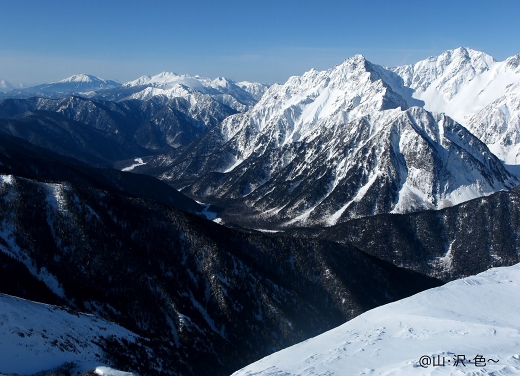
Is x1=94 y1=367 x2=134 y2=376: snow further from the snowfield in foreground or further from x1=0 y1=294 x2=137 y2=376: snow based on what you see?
the snowfield in foreground

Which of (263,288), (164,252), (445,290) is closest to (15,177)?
(164,252)

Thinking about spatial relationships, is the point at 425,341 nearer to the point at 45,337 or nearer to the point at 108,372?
the point at 108,372

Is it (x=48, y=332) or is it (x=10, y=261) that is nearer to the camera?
(x=48, y=332)

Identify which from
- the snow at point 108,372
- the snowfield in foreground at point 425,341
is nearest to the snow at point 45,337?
the snow at point 108,372

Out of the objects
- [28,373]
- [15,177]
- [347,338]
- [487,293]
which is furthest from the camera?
[15,177]

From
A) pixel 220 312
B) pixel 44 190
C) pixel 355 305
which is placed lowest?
pixel 355 305

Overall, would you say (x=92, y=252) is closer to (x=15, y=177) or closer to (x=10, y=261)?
(x=10, y=261)

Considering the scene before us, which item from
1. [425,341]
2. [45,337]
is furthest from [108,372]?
[425,341]
